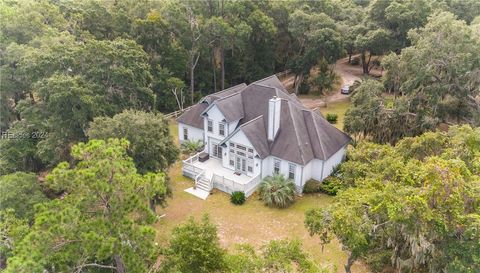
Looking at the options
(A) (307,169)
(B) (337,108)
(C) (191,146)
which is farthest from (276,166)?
(B) (337,108)

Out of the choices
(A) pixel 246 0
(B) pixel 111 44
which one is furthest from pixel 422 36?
(B) pixel 111 44

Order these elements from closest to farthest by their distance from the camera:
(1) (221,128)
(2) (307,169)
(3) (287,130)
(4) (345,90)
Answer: (2) (307,169)
(3) (287,130)
(1) (221,128)
(4) (345,90)

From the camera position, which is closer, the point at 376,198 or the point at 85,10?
the point at 376,198

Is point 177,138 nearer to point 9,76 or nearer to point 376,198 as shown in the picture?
point 9,76

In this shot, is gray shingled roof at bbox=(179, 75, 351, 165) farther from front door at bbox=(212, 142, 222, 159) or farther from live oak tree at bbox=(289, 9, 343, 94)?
live oak tree at bbox=(289, 9, 343, 94)

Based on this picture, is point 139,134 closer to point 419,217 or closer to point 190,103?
point 419,217

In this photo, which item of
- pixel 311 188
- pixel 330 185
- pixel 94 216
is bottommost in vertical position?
pixel 311 188
